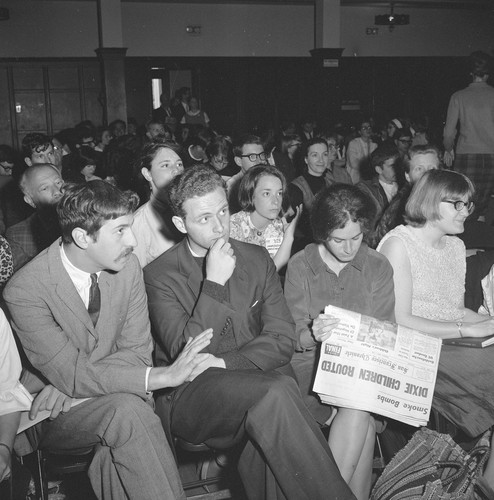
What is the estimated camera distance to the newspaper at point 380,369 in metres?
2.33

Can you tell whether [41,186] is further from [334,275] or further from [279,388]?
[279,388]

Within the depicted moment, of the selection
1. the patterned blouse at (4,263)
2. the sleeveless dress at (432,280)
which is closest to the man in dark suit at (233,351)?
the patterned blouse at (4,263)

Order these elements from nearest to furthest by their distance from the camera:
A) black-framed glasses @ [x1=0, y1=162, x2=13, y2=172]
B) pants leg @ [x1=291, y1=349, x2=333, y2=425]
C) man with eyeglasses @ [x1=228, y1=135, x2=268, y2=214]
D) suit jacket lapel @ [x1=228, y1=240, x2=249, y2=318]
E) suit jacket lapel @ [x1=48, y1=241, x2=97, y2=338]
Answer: suit jacket lapel @ [x1=48, y1=241, x2=97, y2=338], suit jacket lapel @ [x1=228, y1=240, x2=249, y2=318], pants leg @ [x1=291, y1=349, x2=333, y2=425], man with eyeglasses @ [x1=228, y1=135, x2=268, y2=214], black-framed glasses @ [x1=0, y1=162, x2=13, y2=172]

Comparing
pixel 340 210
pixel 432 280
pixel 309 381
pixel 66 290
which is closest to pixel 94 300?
pixel 66 290

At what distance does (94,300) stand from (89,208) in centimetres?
37

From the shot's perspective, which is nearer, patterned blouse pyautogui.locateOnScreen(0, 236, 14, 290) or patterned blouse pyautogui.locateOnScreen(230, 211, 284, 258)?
patterned blouse pyautogui.locateOnScreen(0, 236, 14, 290)

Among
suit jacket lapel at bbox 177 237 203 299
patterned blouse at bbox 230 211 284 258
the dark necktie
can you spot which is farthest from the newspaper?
patterned blouse at bbox 230 211 284 258

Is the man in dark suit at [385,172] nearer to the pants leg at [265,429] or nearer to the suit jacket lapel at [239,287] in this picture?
the suit jacket lapel at [239,287]

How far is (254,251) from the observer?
2631 millimetres

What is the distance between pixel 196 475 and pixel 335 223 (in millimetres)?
1524

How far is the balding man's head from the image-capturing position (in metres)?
3.63

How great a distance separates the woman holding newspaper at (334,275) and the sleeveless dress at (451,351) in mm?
272

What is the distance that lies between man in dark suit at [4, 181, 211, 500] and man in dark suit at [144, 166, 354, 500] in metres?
0.13

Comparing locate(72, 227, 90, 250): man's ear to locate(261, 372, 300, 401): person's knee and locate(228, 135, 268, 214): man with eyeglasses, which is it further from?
locate(228, 135, 268, 214): man with eyeglasses
